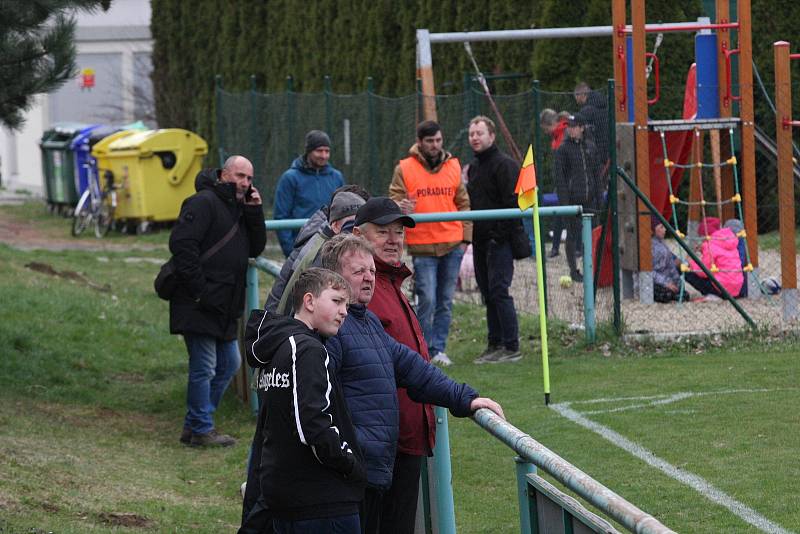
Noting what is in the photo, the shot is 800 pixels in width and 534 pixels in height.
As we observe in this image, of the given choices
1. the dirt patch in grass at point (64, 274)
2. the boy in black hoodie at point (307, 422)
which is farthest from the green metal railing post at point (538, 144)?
the boy in black hoodie at point (307, 422)

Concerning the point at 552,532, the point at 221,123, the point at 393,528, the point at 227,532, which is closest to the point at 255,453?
the point at 393,528

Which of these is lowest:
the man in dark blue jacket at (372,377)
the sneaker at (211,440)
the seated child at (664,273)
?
the sneaker at (211,440)

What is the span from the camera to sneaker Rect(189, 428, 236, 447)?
9.52m

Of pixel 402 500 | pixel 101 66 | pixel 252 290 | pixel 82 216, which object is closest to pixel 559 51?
pixel 252 290

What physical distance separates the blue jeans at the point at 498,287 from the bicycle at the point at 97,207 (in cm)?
1496

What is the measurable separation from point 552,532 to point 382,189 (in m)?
13.1

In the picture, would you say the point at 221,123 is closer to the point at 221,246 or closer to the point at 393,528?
the point at 221,246

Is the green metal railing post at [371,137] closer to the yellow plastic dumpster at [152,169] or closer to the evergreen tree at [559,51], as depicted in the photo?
the evergreen tree at [559,51]

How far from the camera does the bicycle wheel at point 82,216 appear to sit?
26328 mm

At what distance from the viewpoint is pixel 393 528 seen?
5.36 meters

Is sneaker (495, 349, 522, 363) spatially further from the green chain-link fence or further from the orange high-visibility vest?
the orange high-visibility vest

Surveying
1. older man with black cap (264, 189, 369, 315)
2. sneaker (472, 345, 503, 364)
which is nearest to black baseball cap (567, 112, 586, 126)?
sneaker (472, 345, 503, 364)

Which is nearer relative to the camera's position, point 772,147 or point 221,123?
point 772,147

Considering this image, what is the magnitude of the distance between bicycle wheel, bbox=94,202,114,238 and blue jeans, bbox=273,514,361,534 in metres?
21.8
